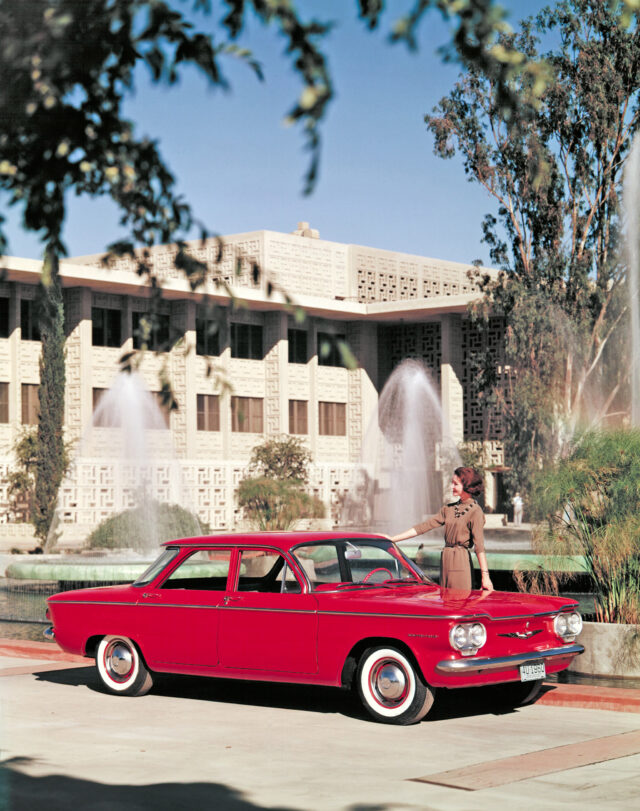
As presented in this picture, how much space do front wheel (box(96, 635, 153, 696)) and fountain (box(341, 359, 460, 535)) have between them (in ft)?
117

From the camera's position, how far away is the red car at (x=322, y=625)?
915cm

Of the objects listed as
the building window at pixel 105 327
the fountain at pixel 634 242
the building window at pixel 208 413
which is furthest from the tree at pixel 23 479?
the fountain at pixel 634 242

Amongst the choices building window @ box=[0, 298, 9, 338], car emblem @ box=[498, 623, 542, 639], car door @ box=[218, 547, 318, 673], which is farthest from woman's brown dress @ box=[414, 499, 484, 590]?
building window @ box=[0, 298, 9, 338]

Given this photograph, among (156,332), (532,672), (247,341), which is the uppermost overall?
(247,341)

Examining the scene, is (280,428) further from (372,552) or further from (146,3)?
(146,3)

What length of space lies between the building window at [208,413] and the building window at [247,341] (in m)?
2.45

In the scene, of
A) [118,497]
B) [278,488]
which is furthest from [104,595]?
[118,497]

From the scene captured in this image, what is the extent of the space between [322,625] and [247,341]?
1854 inches

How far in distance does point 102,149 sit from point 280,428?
169 feet

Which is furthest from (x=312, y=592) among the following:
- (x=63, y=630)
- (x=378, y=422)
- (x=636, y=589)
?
(x=378, y=422)

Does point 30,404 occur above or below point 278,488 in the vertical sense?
above

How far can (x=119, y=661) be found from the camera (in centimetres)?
1092

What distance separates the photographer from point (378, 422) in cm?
6175

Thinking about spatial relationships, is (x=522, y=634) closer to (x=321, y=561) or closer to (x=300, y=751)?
(x=321, y=561)
